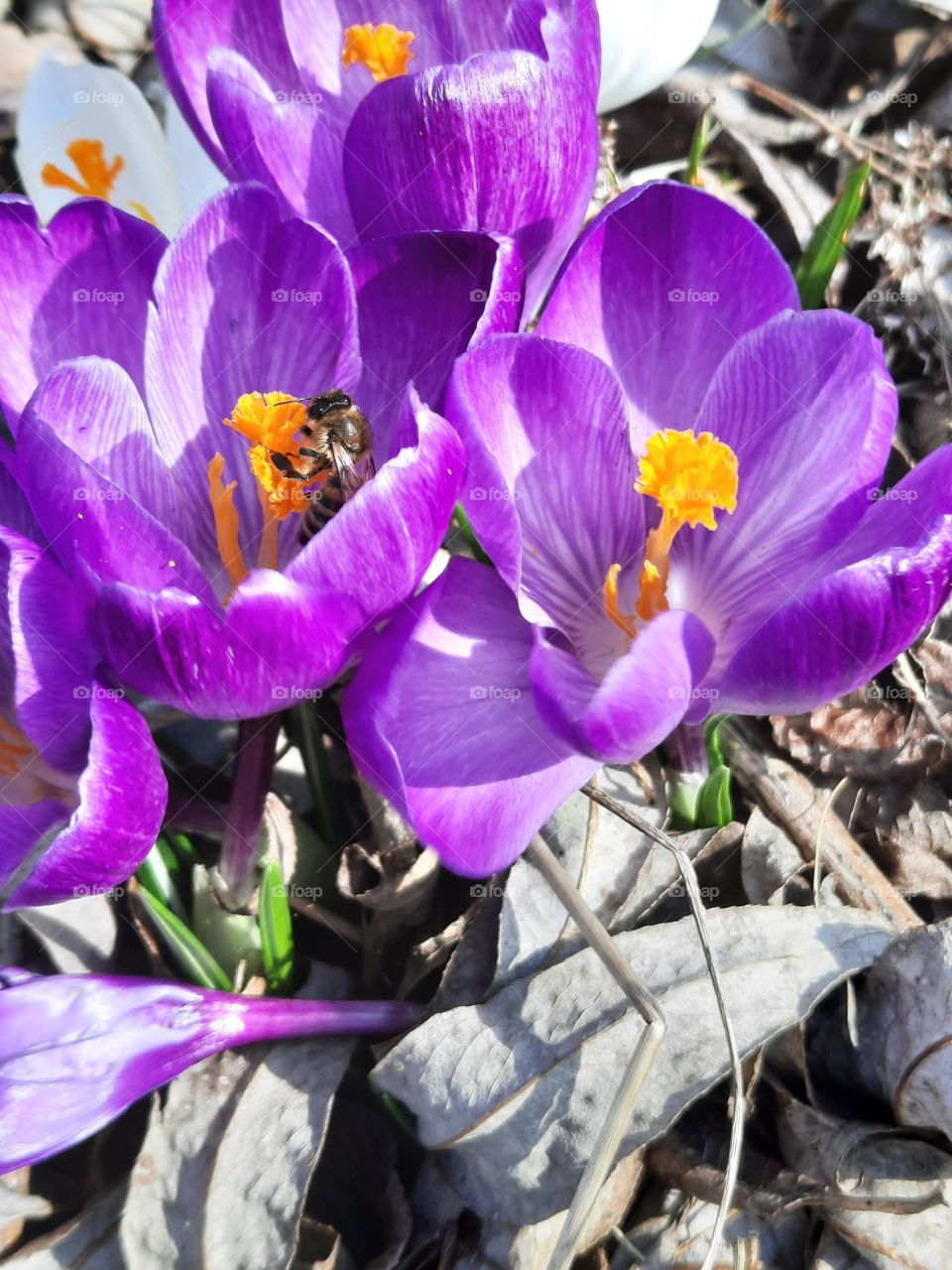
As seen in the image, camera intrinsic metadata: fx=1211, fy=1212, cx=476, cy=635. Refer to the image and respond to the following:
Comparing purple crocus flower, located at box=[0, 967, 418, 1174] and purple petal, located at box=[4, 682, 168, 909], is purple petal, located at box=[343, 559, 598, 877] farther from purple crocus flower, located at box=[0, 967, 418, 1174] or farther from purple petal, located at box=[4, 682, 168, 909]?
purple crocus flower, located at box=[0, 967, 418, 1174]

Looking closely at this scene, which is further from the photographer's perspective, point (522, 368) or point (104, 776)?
point (522, 368)

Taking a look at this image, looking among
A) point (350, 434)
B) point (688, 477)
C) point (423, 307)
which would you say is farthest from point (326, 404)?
point (688, 477)

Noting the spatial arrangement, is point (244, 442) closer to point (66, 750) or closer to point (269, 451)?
point (269, 451)

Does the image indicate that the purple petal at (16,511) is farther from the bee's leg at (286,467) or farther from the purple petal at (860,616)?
the purple petal at (860,616)

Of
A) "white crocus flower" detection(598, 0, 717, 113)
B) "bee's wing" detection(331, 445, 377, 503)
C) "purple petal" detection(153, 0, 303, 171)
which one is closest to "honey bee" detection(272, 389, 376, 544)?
"bee's wing" detection(331, 445, 377, 503)

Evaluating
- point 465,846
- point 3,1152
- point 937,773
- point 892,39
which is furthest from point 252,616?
point 892,39

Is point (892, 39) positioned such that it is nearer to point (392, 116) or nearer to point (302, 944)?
point (392, 116)
